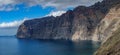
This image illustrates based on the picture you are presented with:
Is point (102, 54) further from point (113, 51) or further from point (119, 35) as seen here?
point (119, 35)

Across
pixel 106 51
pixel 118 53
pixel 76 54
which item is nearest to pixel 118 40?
pixel 106 51

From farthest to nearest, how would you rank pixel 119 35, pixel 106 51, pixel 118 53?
1. pixel 119 35
2. pixel 106 51
3. pixel 118 53

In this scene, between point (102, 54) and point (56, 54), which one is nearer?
point (102, 54)

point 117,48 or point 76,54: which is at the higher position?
point 117,48

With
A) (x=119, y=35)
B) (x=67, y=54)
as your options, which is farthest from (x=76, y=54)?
(x=119, y=35)

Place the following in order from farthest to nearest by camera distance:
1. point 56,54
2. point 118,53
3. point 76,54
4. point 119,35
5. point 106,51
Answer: point 56,54 < point 76,54 < point 119,35 < point 106,51 < point 118,53

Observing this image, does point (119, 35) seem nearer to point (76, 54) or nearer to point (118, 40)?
point (118, 40)

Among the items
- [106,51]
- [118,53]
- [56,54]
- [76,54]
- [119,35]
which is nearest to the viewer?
[118,53]

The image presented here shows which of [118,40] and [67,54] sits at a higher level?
[118,40]

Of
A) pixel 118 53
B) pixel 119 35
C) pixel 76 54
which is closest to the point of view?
pixel 118 53
